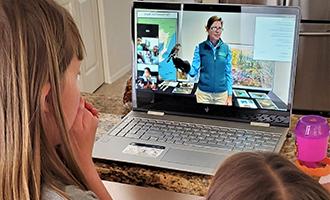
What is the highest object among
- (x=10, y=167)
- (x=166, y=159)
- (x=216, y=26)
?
(x=216, y=26)

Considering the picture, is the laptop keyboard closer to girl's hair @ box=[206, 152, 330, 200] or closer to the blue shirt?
the blue shirt

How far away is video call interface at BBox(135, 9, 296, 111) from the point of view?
4.38 ft

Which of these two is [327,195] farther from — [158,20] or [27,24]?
[158,20]

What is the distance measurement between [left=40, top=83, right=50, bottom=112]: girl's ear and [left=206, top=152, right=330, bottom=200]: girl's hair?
32cm

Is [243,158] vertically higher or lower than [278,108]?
higher

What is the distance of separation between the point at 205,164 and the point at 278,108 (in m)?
0.30

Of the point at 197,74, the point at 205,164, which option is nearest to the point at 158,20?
the point at 197,74

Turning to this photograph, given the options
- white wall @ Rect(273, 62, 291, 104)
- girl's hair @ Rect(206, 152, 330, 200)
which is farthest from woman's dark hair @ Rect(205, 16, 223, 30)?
girl's hair @ Rect(206, 152, 330, 200)

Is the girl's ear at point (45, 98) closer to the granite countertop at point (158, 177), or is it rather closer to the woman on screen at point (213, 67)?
the granite countertop at point (158, 177)

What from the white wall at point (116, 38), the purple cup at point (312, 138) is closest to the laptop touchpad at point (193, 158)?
the purple cup at point (312, 138)

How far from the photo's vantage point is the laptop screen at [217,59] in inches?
52.6

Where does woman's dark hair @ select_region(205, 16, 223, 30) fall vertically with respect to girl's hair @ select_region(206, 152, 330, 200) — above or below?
above

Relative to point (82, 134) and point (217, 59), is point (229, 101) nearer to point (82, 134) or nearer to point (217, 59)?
point (217, 59)

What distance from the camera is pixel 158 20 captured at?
1.41 meters
